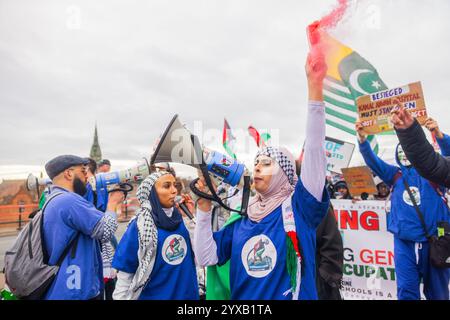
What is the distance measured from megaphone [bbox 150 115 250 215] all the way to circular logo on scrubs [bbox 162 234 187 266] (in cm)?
71

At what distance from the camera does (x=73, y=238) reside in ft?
8.35

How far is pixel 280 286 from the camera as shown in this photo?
181 centimetres

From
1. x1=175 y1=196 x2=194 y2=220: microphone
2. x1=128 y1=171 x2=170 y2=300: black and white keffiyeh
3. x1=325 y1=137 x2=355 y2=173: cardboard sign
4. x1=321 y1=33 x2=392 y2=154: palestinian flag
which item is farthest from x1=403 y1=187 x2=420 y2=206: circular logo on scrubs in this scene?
x1=128 y1=171 x2=170 y2=300: black and white keffiyeh

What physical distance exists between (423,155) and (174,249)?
183 centimetres

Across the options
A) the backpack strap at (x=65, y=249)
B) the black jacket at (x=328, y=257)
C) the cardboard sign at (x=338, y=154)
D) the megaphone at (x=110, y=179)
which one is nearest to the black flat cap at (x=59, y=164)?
the backpack strap at (x=65, y=249)

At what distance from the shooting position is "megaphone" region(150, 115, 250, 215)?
206 cm

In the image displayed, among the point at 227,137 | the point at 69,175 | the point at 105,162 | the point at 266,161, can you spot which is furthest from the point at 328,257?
the point at 227,137

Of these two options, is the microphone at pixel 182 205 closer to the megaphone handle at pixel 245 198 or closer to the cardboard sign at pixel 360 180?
the megaphone handle at pixel 245 198

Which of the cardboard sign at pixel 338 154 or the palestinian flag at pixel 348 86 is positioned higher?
the palestinian flag at pixel 348 86

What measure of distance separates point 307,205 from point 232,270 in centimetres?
64

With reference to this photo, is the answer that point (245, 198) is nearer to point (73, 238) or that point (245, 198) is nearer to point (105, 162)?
point (73, 238)

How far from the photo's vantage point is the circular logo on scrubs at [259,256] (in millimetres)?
1856

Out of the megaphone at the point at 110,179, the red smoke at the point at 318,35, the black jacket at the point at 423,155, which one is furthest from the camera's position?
the megaphone at the point at 110,179

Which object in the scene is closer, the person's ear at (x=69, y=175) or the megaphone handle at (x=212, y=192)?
the megaphone handle at (x=212, y=192)
